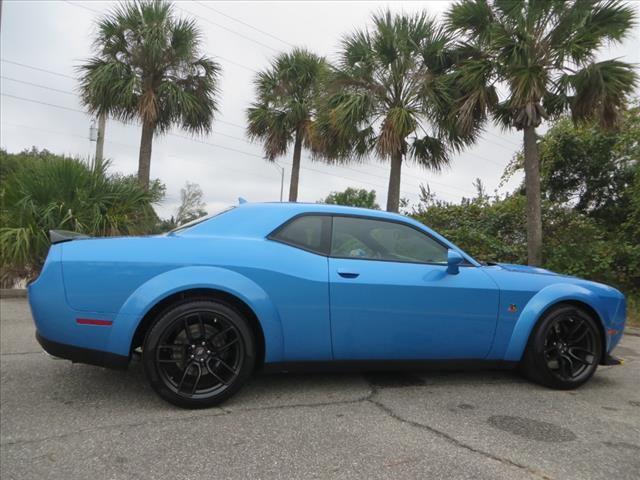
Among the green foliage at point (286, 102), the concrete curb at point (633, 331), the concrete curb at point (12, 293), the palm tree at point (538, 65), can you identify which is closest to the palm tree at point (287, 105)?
the green foliage at point (286, 102)

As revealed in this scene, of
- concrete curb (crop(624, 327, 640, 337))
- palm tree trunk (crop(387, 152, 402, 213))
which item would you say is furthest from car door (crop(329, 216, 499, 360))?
palm tree trunk (crop(387, 152, 402, 213))

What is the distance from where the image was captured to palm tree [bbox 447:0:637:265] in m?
8.67

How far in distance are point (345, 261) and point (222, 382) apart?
114 centimetres

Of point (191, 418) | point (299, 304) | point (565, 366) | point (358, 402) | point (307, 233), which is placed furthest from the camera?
point (565, 366)

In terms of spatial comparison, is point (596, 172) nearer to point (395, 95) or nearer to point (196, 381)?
point (395, 95)

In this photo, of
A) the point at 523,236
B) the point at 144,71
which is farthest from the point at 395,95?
the point at 144,71

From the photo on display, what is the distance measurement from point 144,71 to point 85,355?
36.5 ft

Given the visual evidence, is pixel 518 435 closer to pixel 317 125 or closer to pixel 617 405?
pixel 617 405

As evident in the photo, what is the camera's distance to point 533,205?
9.51 metres

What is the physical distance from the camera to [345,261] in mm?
3330

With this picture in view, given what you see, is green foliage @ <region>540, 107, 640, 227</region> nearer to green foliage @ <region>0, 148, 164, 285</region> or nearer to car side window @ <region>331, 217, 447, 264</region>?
car side window @ <region>331, 217, 447, 264</region>

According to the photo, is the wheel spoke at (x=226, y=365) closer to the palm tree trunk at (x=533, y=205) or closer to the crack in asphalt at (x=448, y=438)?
the crack in asphalt at (x=448, y=438)

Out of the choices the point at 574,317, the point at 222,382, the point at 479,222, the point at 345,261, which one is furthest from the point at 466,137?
the point at 222,382

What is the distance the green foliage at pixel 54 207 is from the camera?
7.88 m
